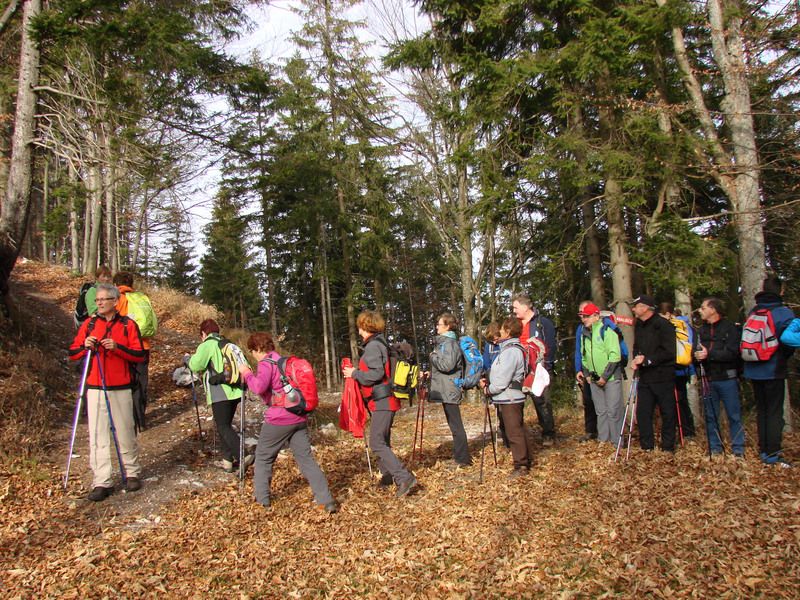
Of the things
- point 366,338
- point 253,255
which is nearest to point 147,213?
point 253,255

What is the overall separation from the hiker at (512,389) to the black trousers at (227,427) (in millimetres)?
3291

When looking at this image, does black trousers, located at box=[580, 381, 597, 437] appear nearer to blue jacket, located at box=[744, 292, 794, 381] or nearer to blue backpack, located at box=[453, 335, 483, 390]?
blue backpack, located at box=[453, 335, 483, 390]

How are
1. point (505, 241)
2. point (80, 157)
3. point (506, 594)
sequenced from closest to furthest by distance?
point (506, 594) → point (80, 157) → point (505, 241)

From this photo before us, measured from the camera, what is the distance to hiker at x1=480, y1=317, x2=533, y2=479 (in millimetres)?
6352

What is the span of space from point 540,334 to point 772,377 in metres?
2.84

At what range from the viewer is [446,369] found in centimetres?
670

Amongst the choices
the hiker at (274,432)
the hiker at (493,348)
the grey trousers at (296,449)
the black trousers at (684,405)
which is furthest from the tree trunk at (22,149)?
the black trousers at (684,405)

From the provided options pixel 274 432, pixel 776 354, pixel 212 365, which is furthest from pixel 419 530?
pixel 776 354

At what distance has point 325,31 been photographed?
21156mm

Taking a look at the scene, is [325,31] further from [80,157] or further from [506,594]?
[506,594]

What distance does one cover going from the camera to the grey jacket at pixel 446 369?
670cm

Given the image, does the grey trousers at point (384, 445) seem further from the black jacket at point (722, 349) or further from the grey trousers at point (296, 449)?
the black jacket at point (722, 349)

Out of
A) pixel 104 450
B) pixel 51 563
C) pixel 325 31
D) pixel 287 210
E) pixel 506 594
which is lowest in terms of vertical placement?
pixel 506 594

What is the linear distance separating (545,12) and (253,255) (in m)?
18.6
